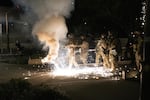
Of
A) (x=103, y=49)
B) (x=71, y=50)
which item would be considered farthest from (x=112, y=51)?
(x=71, y=50)

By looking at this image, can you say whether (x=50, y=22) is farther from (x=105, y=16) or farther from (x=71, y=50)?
(x=105, y=16)

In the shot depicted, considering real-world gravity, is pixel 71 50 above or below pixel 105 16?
below

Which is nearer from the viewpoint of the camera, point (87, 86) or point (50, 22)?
point (87, 86)

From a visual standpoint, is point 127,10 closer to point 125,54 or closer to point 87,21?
point 87,21

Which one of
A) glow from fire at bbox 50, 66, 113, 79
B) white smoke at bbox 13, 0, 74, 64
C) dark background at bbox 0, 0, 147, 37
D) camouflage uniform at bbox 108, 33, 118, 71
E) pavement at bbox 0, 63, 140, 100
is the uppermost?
dark background at bbox 0, 0, 147, 37

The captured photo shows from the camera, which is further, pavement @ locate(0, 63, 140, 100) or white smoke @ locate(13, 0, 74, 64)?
white smoke @ locate(13, 0, 74, 64)

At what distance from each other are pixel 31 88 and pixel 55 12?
30.8 ft

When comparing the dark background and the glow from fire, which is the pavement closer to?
the glow from fire

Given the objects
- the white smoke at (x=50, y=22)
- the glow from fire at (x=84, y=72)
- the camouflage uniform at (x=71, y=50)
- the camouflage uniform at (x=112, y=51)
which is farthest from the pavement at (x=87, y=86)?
the camouflage uniform at (x=112, y=51)

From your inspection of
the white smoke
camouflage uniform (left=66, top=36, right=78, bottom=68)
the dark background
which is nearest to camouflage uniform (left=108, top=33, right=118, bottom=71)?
camouflage uniform (left=66, top=36, right=78, bottom=68)

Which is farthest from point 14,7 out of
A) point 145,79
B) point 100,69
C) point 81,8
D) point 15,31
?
point 145,79

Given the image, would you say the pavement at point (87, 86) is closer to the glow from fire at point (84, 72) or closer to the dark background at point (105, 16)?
the glow from fire at point (84, 72)

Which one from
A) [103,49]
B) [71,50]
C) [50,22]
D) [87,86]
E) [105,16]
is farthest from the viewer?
[105,16]

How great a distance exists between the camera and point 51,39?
57.0ft
